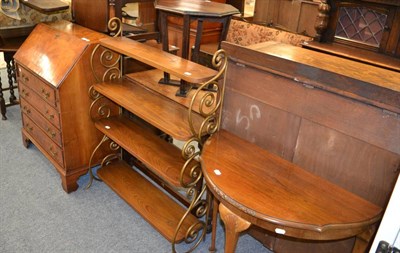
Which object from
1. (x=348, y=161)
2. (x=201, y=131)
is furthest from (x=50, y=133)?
(x=348, y=161)

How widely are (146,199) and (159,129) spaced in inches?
19.0

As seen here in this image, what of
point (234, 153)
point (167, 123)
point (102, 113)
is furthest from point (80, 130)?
point (234, 153)

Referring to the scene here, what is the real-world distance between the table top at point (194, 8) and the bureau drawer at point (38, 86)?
92cm

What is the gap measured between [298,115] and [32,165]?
2.17m

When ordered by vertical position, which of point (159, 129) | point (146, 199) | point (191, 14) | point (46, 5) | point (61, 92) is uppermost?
point (191, 14)

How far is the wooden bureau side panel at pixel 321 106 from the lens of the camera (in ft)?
4.44

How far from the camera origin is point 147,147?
7.38 ft

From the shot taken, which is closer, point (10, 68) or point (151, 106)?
point (151, 106)

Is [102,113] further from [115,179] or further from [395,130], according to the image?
[395,130]

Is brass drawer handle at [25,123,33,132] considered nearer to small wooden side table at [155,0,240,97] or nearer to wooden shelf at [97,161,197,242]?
wooden shelf at [97,161,197,242]

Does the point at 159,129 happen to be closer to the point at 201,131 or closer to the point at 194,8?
the point at 201,131

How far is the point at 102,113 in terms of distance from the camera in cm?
255

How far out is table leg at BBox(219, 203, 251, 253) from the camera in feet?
4.68

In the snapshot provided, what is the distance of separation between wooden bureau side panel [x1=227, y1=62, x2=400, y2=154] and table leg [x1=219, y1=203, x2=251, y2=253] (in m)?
0.53
